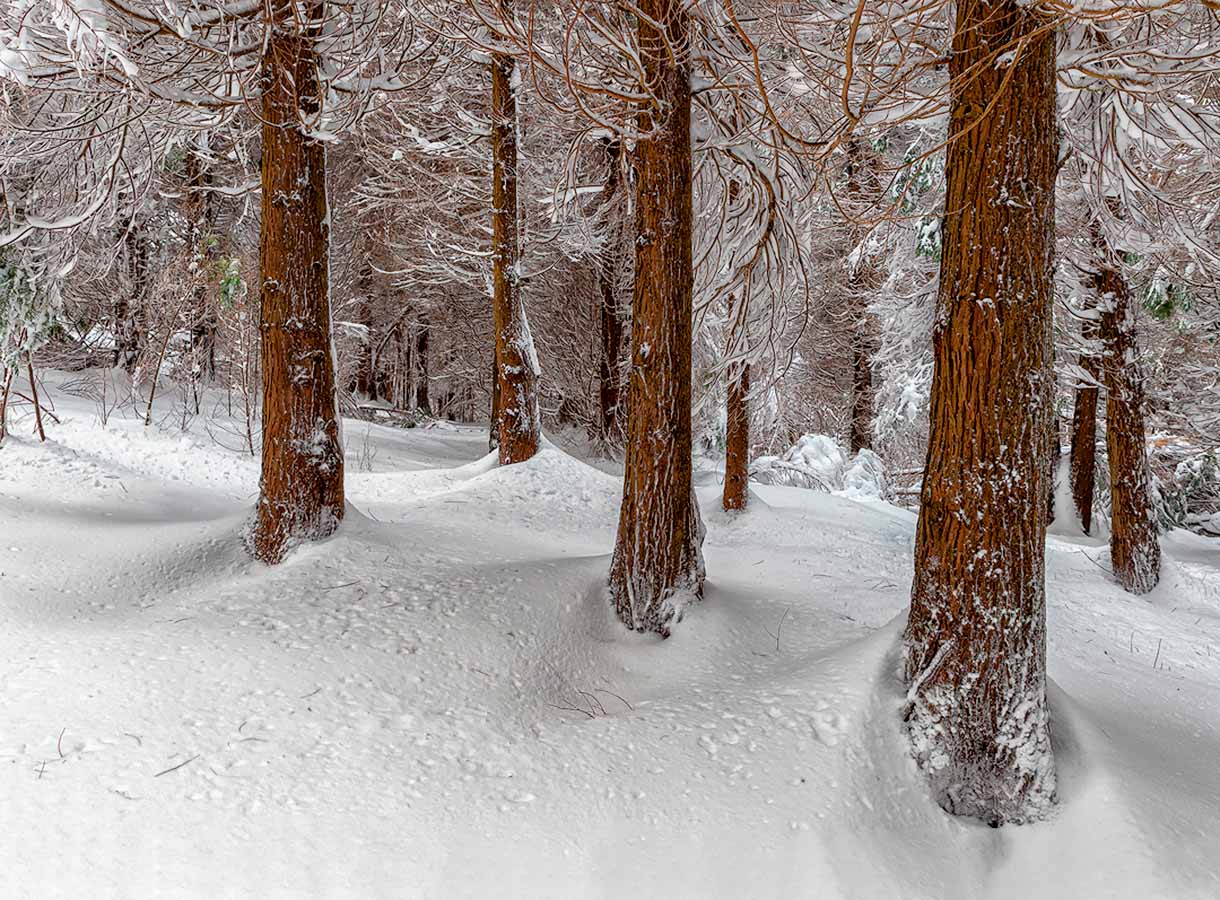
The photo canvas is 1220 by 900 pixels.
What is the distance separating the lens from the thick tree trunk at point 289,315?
4.78 m

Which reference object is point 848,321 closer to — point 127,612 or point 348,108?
point 348,108

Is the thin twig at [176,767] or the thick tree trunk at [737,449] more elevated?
the thick tree trunk at [737,449]

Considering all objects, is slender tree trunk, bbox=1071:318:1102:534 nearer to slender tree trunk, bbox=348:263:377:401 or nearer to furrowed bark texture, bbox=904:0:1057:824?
furrowed bark texture, bbox=904:0:1057:824

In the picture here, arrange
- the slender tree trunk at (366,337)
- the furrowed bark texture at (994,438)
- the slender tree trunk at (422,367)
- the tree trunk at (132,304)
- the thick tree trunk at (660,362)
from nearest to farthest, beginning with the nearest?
the furrowed bark texture at (994,438) → the thick tree trunk at (660,362) → the tree trunk at (132,304) → the slender tree trunk at (366,337) → the slender tree trunk at (422,367)

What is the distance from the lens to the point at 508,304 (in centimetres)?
847

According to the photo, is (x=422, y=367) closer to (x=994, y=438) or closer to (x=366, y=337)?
(x=366, y=337)

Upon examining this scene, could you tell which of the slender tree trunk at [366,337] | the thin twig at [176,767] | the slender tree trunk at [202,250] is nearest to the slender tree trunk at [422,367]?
the slender tree trunk at [366,337]

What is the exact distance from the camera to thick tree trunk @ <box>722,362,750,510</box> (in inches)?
315

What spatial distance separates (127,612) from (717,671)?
3168 mm

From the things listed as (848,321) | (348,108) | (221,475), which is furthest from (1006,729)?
(848,321)

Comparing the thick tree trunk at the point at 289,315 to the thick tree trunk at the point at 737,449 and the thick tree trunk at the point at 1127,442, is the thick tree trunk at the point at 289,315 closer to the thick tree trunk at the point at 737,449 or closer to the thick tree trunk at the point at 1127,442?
the thick tree trunk at the point at 737,449

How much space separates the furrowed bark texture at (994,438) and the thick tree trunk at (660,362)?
1600 millimetres

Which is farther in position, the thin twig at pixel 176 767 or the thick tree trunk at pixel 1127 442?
the thick tree trunk at pixel 1127 442

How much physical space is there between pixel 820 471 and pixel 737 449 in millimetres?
4190
